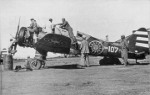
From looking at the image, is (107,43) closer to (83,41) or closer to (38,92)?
(83,41)

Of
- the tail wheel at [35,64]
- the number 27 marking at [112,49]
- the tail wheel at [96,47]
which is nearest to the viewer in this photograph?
the tail wheel at [35,64]

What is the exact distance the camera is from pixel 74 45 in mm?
14398

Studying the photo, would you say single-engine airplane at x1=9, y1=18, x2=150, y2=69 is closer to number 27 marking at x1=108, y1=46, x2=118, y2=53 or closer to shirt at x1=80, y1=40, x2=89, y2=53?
number 27 marking at x1=108, y1=46, x2=118, y2=53

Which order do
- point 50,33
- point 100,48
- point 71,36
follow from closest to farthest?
1. point 50,33
2. point 71,36
3. point 100,48

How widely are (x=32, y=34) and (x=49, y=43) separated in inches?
38.8

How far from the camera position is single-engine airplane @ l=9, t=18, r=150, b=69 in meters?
12.8

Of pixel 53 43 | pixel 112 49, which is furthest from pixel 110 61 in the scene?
pixel 53 43

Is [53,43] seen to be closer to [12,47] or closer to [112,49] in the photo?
[12,47]

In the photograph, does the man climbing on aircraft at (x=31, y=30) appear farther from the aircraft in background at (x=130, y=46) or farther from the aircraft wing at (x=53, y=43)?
the aircraft in background at (x=130, y=46)

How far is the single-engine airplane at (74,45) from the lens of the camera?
12766 millimetres

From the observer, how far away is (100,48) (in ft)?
50.5

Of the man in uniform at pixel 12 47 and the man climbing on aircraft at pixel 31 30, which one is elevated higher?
the man climbing on aircraft at pixel 31 30

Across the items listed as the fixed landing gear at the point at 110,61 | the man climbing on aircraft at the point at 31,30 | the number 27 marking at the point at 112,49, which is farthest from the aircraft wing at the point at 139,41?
the man climbing on aircraft at the point at 31,30

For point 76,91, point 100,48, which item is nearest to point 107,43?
point 100,48
